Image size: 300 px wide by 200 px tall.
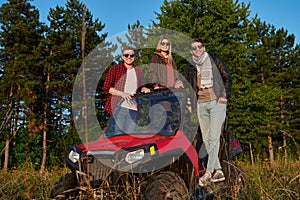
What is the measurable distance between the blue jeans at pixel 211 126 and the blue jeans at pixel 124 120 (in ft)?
2.69

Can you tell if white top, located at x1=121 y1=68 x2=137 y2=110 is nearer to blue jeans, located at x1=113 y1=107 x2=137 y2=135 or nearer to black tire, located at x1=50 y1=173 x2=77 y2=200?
blue jeans, located at x1=113 y1=107 x2=137 y2=135

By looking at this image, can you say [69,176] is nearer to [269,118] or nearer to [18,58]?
[18,58]

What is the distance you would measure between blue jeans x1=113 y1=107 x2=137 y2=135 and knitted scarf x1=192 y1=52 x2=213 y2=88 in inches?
37.1

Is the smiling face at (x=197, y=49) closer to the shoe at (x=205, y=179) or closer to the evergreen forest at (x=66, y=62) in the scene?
the shoe at (x=205, y=179)

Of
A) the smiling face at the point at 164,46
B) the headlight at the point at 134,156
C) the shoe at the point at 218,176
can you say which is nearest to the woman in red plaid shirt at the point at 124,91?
the smiling face at the point at 164,46

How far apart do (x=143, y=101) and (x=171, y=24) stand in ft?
65.3

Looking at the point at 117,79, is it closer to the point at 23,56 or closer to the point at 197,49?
the point at 197,49

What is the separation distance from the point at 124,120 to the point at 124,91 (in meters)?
0.42

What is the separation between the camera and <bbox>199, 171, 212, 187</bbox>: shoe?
4.07 meters

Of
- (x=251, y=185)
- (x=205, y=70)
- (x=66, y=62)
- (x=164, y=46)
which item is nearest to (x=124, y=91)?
(x=164, y=46)

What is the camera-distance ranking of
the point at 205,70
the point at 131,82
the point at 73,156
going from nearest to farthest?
A: the point at 73,156 < the point at 205,70 < the point at 131,82

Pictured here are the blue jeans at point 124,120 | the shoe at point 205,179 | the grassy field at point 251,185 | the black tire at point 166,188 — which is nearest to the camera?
the grassy field at point 251,185

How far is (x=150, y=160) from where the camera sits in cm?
380

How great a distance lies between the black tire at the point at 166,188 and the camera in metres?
3.50
